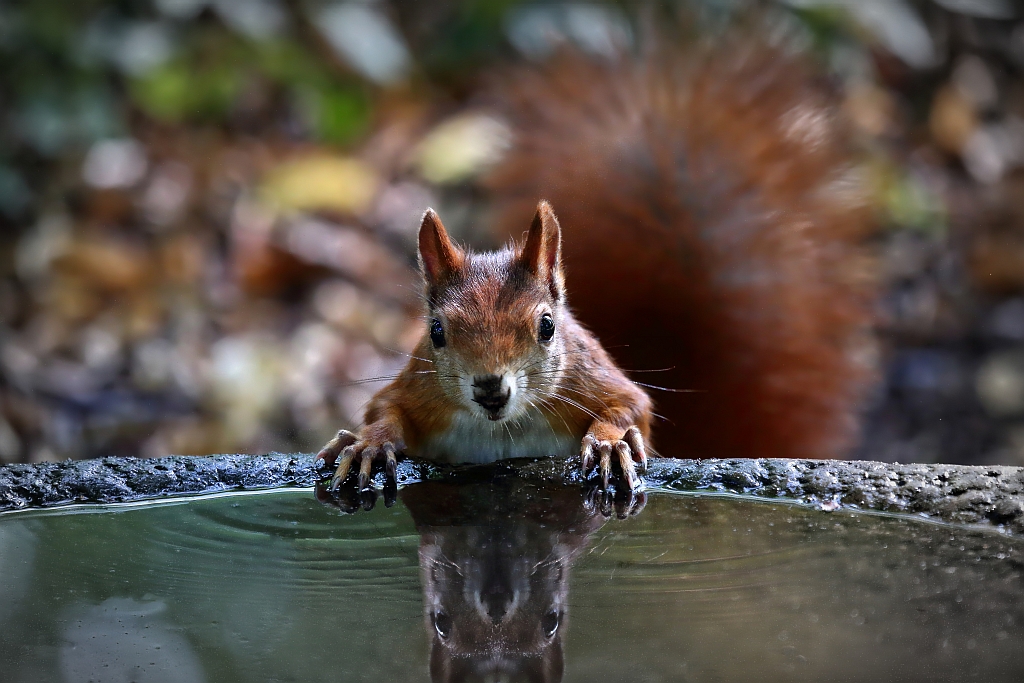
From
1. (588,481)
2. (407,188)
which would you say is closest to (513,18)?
(407,188)

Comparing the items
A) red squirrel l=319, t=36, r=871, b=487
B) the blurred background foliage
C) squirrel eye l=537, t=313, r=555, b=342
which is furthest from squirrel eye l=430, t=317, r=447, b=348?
the blurred background foliage

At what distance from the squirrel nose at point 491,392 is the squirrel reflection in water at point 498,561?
0.22 ft

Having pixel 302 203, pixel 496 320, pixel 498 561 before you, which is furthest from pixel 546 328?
pixel 302 203

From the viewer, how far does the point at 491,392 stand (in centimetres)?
121

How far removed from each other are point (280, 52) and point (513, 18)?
1.89 feet

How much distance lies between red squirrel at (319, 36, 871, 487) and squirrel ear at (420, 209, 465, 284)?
44 cm

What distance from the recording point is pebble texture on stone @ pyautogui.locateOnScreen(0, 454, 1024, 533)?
43.7 inches

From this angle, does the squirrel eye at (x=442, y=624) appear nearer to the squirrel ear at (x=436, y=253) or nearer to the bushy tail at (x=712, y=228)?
the squirrel ear at (x=436, y=253)

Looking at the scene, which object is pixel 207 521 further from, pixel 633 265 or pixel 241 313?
pixel 241 313

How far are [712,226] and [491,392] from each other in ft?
2.57

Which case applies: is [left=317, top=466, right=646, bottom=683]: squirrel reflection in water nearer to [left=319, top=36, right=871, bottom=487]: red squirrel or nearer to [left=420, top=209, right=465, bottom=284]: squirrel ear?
[left=420, top=209, right=465, bottom=284]: squirrel ear

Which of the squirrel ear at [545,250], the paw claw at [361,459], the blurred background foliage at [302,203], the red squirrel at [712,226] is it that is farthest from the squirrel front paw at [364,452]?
the blurred background foliage at [302,203]

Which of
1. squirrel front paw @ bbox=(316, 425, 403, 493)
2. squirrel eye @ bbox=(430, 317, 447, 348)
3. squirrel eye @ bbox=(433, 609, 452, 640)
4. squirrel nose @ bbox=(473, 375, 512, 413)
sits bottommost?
squirrel eye @ bbox=(433, 609, 452, 640)

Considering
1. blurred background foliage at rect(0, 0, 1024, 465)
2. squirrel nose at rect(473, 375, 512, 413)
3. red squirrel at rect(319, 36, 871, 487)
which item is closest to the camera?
squirrel nose at rect(473, 375, 512, 413)
